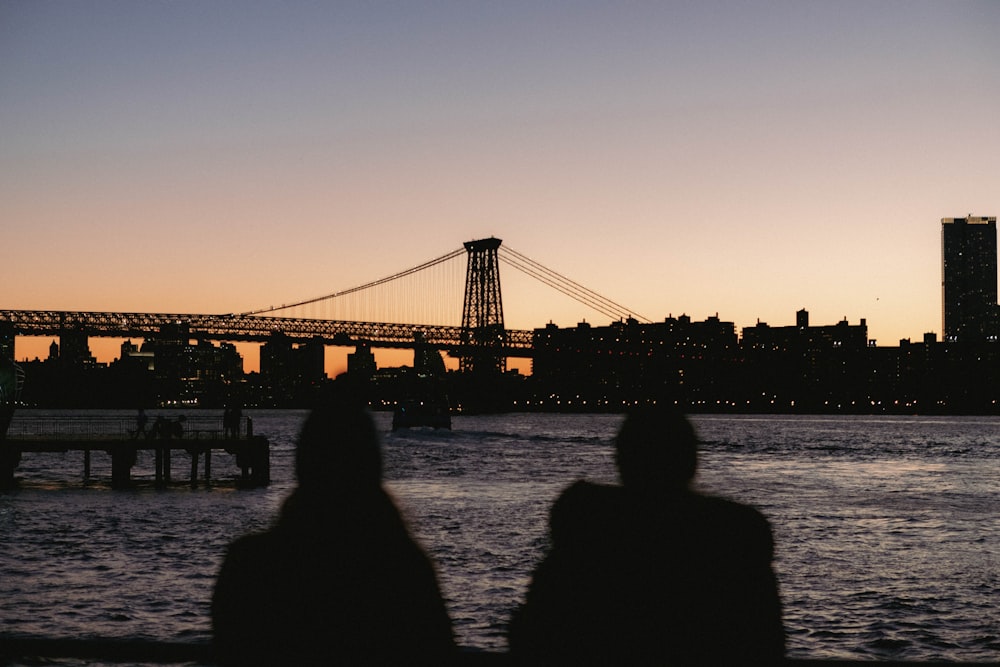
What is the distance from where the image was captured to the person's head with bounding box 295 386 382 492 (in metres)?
2.96

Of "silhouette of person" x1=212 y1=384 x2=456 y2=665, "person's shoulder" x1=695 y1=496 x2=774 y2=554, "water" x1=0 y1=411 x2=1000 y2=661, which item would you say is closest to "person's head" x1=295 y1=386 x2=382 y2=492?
"silhouette of person" x1=212 y1=384 x2=456 y2=665

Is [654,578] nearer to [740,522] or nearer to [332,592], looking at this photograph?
[740,522]

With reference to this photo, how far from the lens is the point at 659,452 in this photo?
337cm

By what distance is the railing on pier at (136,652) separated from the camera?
310 cm

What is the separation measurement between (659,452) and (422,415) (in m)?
110

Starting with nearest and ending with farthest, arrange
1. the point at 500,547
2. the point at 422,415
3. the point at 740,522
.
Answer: the point at 740,522
the point at 500,547
the point at 422,415

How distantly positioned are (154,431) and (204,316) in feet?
294

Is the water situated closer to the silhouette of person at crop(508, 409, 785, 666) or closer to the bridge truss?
the silhouette of person at crop(508, 409, 785, 666)

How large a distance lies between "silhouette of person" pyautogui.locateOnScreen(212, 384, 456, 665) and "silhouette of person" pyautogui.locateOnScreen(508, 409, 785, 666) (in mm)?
445

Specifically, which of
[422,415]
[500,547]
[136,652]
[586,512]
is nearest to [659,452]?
[586,512]

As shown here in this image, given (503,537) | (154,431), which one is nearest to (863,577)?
(503,537)

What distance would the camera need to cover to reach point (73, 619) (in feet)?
57.1

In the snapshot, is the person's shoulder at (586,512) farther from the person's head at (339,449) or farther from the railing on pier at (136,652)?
the person's head at (339,449)

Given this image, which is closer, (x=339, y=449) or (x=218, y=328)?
(x=339, y=449)
